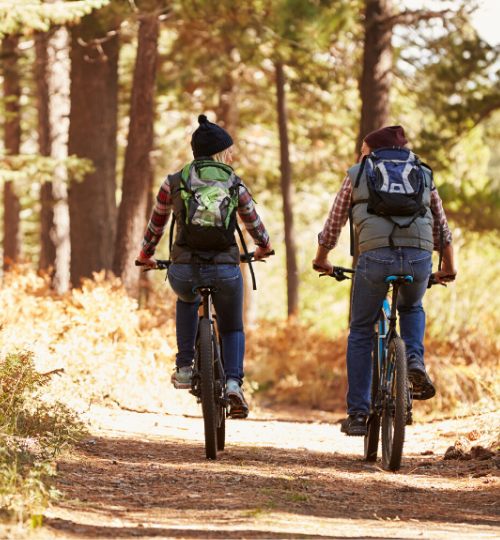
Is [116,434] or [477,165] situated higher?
[477,165]

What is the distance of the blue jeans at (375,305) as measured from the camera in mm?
4875

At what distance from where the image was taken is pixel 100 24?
13.2 m

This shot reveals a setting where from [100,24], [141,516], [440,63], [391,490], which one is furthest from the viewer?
[440,63]

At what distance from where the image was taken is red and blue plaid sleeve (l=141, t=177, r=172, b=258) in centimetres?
520

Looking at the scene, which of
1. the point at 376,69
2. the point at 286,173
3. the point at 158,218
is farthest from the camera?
the point at 286,173

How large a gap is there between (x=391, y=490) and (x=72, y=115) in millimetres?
10832

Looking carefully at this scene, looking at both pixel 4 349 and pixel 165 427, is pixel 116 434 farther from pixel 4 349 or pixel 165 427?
pixel 4 349

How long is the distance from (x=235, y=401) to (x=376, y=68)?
259 inches

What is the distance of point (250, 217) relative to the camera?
5.30 meters

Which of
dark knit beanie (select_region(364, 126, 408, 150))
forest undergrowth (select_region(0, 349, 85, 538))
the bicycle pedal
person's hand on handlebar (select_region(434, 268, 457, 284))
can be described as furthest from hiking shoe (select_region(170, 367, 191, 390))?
dark knit beanie (select_region(364, 126, 408, 150))

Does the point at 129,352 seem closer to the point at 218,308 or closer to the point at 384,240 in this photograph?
the point at 218,308

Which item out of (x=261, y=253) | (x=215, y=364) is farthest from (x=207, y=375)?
(x=261, y=253)

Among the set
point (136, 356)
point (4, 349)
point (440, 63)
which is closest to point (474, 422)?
point (136, 356)

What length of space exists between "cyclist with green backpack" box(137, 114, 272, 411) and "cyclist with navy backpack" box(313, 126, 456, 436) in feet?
2.17
